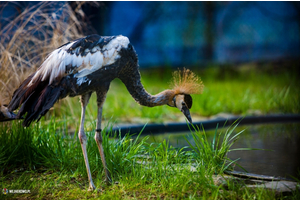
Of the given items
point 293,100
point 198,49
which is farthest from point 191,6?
point 293,100

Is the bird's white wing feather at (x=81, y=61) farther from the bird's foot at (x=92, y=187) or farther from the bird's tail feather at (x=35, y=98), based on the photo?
the bird's foot at (x=92, y=187)

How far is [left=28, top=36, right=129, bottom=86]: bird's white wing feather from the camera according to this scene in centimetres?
322

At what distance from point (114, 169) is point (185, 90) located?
3.82ft

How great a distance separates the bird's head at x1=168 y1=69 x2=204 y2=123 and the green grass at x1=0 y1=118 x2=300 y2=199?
14.2 inches

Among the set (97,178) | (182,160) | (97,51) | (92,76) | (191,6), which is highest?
(191,6)

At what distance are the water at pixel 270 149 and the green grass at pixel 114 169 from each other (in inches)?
12.1

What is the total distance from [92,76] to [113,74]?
0.72 feet

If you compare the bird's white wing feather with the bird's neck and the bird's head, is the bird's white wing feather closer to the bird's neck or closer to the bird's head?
the bird's neck

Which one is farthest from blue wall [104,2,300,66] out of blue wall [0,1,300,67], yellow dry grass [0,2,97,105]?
yellow dry grass [0,2,97,105]

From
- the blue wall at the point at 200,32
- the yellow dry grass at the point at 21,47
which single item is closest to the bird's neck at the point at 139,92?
the yellow dry grass at the point at 21,47

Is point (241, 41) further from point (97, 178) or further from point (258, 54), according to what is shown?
point (97, 178)

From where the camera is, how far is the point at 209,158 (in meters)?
3.35

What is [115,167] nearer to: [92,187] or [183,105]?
[92,187]

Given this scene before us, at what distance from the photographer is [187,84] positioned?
3.65 metres
